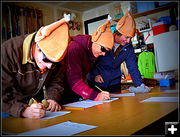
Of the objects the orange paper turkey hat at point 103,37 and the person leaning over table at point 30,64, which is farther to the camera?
the orange paper turkey hat at point 103,37

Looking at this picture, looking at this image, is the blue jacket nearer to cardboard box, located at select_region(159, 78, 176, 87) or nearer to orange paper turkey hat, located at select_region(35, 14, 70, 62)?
cardboard box, located at select_region(159, 78, 176, 87)

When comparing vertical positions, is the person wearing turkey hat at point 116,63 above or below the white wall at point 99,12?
below

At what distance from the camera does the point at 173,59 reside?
341cm

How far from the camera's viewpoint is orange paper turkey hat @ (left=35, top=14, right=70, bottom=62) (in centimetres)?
98

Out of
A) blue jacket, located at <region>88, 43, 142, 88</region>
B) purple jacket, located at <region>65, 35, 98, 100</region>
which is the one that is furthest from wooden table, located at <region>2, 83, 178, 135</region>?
blue jacket, located at <region>88, 43, 142, 88</region>

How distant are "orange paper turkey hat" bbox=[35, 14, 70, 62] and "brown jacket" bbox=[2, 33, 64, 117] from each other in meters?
0.09

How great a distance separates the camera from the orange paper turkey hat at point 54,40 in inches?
38.7

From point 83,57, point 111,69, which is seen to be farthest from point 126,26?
point 83,57

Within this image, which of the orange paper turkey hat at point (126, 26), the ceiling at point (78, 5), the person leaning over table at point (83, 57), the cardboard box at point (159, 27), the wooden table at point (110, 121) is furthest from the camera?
the cardboard box at point (159, 27)

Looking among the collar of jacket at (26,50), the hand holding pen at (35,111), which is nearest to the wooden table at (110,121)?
the hand holding pen at (35,111)

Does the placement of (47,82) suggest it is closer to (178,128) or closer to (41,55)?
(41,55)

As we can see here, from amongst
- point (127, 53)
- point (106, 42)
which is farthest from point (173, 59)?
point (106, 42)

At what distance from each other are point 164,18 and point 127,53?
173 cm

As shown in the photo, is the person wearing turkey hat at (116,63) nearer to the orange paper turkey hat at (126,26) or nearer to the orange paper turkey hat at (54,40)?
the orange paper turkey hat at (126,26)
